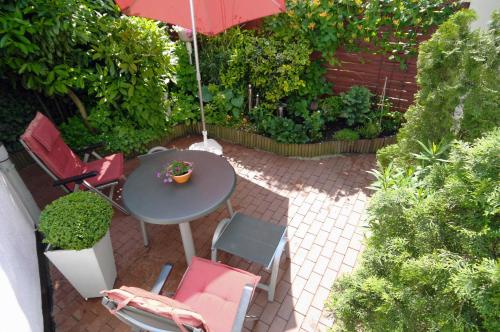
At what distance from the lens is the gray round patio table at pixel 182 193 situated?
114 inches

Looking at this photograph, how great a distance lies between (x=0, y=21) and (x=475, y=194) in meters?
4.60

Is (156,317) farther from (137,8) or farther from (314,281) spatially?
(137,8)

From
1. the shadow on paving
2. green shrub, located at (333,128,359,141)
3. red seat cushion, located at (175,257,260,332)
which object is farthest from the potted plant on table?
green shrub, located at (333,128,359,141)

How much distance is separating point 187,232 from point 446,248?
2.32m

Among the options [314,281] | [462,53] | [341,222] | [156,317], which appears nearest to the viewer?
[156,317]

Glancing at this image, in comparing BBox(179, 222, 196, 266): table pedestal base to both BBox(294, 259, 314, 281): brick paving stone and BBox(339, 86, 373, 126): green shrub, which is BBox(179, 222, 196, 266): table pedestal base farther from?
BBox(339, 86, 373, 126): green shrub

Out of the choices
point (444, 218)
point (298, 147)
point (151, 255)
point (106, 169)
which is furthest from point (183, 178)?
point (298, 147)

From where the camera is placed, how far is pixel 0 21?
11.0ft

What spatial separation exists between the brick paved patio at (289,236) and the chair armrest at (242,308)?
2.19ft

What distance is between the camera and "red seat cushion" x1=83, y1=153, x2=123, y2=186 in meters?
3.86

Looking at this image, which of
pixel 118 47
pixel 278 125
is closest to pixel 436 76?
pixel 278 125

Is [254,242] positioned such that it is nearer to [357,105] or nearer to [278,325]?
[278,325]

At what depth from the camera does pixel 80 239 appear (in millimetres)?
2631

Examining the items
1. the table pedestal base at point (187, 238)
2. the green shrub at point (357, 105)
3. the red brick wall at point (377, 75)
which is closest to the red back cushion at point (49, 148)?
the table pedestal base at point (187, 238)
